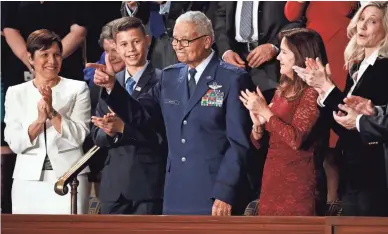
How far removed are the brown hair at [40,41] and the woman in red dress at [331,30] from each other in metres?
1.33

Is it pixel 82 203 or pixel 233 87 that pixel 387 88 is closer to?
pixel 233 87

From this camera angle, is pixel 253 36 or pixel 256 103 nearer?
pixel 256 103

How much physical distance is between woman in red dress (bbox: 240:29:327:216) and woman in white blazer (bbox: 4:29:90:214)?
3.27ft

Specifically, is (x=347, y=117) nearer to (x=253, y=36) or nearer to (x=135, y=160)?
(x=253, y=36)

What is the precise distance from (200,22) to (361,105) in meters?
0.99

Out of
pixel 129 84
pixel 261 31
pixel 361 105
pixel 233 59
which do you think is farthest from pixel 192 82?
pixel 361 105

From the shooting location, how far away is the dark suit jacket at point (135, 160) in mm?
5246

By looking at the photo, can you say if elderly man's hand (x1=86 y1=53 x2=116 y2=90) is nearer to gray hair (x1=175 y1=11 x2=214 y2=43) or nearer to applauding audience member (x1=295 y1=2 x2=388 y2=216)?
gray hair (x1=175 y1=11 x2=214 y2=43)

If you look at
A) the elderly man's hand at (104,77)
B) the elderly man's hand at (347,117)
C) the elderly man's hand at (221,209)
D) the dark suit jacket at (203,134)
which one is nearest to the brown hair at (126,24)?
the elderly man's hand at (104,77)

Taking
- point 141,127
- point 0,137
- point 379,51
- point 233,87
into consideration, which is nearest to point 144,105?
point 141,127

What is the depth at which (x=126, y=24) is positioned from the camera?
528 centimetres

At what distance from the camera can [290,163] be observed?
16.6 ft

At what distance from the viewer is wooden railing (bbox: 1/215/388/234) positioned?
15.8 ft

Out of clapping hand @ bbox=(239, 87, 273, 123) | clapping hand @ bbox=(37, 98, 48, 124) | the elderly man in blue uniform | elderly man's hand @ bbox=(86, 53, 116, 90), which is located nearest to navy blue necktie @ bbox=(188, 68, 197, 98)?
the elderly man in blue uniform
